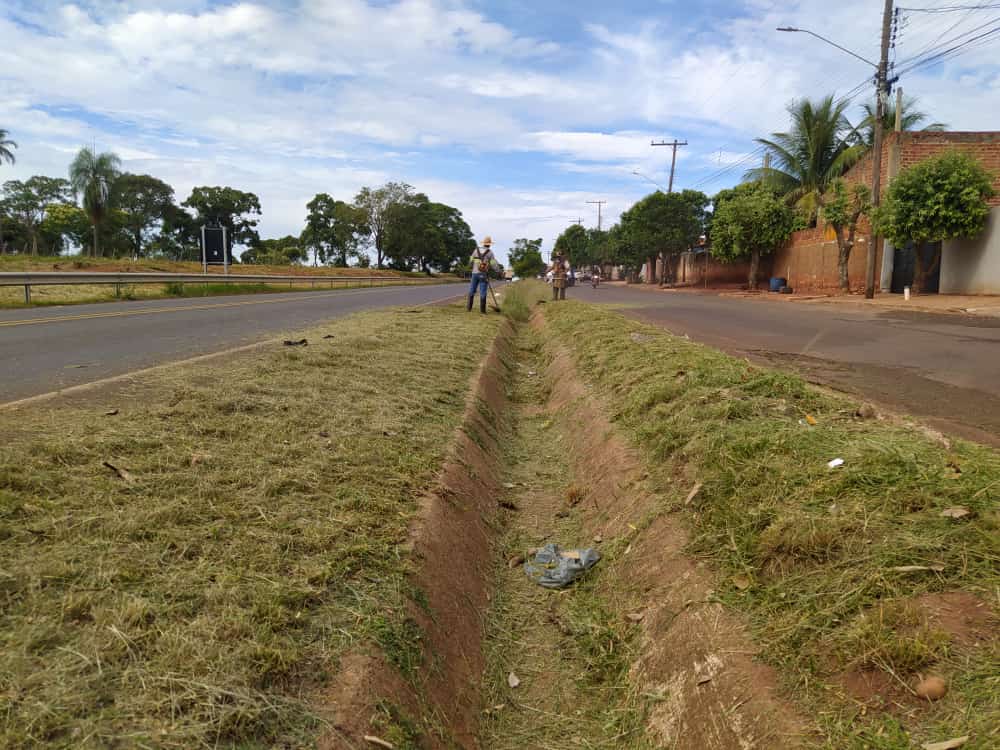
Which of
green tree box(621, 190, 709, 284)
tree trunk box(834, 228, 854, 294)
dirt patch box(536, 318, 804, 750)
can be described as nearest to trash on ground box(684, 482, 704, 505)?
dirt patch box(536, 318, 804, 750)

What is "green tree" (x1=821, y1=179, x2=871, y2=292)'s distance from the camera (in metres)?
24.1

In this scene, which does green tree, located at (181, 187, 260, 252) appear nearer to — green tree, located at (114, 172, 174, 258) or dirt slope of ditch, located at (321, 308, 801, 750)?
green tree, located at (114, 172, 174, 258)

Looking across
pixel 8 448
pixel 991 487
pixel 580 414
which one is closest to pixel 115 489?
pixel 8 448

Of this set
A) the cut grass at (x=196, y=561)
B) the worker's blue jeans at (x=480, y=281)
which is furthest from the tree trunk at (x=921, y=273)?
the cut grass at (x=196, y=561)

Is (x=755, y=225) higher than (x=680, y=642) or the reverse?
higher

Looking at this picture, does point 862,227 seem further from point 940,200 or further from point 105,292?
point 105,292

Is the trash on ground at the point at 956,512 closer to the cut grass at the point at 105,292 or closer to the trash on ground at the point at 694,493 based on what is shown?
the trash on ground at the point at 694,493

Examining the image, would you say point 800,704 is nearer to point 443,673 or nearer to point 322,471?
point 443,673

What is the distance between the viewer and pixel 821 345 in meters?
10.3

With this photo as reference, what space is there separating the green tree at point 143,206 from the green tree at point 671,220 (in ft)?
156

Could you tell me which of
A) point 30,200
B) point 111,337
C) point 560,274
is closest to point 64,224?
point 30,200

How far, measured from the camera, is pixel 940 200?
65.6 ft

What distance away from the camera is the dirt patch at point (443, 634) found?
2.23 meters

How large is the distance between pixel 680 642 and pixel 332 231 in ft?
254
